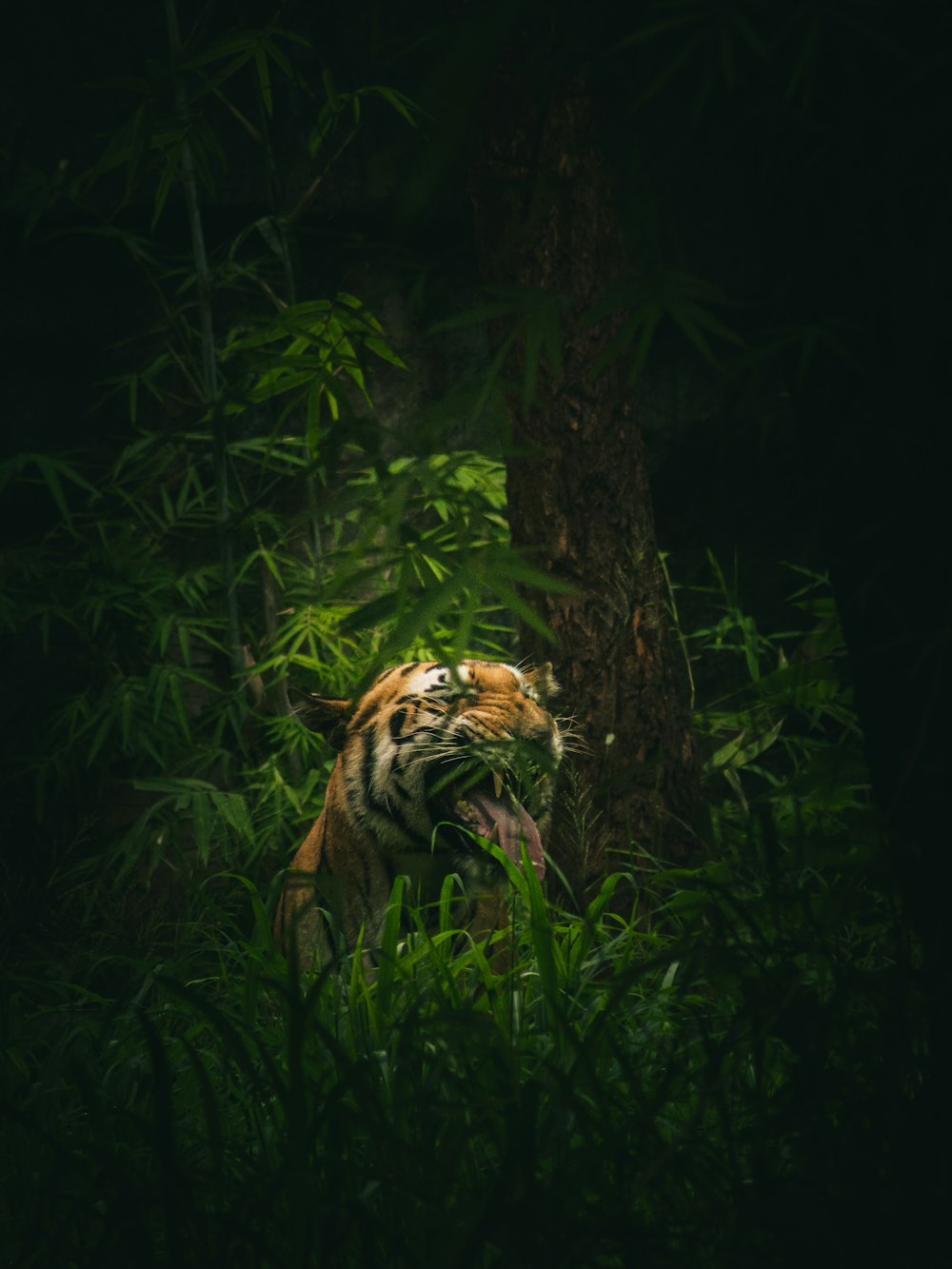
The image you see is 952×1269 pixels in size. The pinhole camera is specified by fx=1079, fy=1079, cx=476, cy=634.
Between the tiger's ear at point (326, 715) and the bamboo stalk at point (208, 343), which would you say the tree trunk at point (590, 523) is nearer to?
the tiger's ear at point (326, 715)

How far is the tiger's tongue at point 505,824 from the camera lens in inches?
88.8

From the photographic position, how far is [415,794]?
267 centimetres

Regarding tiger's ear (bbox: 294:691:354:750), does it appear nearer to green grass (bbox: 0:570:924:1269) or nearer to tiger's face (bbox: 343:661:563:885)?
tiger's face (bbox: 343:661:563:885)

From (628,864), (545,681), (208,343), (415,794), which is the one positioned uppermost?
(208,343)

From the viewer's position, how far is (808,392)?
1.17m

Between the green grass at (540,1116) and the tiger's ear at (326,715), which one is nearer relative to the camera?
the green grass at (540,1116)

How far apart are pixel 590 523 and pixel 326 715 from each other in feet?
2.74

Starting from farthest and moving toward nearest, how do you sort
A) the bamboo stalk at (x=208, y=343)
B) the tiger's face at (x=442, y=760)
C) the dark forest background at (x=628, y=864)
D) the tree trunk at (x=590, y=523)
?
the bamboo stalk at (x=208, y=343), the tree trunk at (x=590, y=523), the tiger's face at (x=442, y=760), the dark forest background at (x=628, y=864)

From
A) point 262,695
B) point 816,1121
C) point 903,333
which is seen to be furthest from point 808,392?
point 262,695

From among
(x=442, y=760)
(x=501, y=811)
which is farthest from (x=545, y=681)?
(x=442, y=760)

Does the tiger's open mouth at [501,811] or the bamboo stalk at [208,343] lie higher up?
the bamboo stalk at [208,343]

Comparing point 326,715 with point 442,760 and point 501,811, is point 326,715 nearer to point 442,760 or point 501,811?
point 442,760

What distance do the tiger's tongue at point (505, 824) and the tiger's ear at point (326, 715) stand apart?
0.46 metres

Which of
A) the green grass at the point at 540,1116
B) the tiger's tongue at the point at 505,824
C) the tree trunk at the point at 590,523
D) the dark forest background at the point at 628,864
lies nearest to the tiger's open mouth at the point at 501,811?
the tiger's tongue at the point at 505,824
